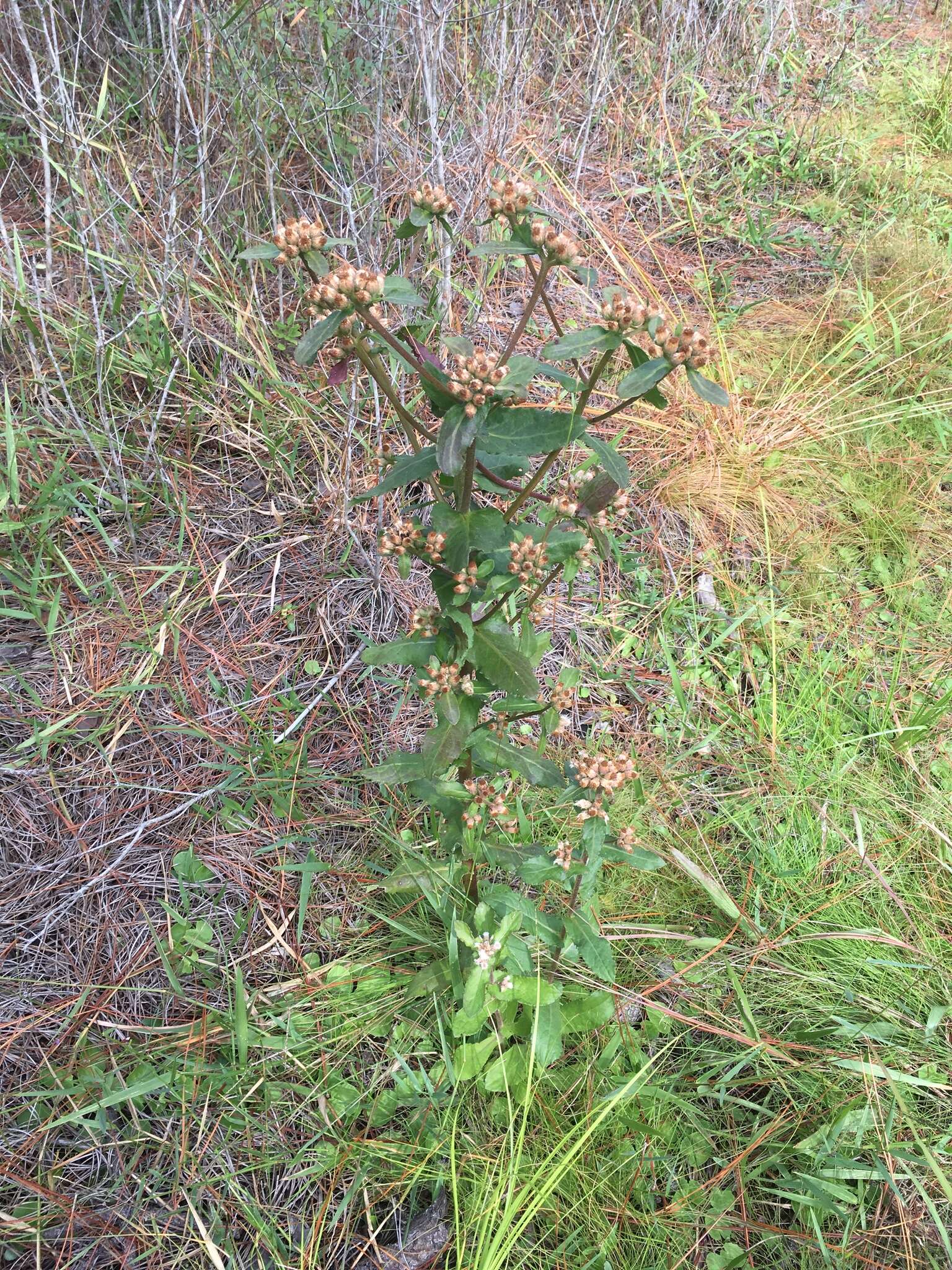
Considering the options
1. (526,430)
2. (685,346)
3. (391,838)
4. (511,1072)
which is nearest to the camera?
(685,346)

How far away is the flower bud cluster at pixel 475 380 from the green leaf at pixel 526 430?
5cm

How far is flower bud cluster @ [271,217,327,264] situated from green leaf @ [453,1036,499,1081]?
1.31 meters

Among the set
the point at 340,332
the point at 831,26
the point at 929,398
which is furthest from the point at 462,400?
the point at 831,26

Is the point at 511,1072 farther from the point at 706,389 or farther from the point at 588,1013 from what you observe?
the point at 706,389

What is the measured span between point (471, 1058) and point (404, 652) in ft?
2.53

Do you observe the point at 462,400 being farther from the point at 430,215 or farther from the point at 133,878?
the point at 133,878

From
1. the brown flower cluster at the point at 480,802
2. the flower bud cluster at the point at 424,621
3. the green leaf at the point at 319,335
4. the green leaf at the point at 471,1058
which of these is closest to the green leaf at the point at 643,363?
the green leaf at the point at 319,335

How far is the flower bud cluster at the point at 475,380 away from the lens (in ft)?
3.26

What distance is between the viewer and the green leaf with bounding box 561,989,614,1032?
152cm

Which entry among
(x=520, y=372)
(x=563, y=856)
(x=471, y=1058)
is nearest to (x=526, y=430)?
(x=520, y=372)

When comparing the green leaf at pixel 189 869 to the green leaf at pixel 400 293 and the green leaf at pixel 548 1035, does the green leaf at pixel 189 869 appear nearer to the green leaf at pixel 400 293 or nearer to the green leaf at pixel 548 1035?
the green leaf at pixel 548 1035

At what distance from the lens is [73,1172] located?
145 centimetres

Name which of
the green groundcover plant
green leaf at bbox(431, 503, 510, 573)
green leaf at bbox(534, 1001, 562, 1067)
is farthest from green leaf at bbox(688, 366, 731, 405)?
green leaf at bbox(534, 1001, 562, 1067)

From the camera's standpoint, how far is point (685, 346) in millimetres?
946
